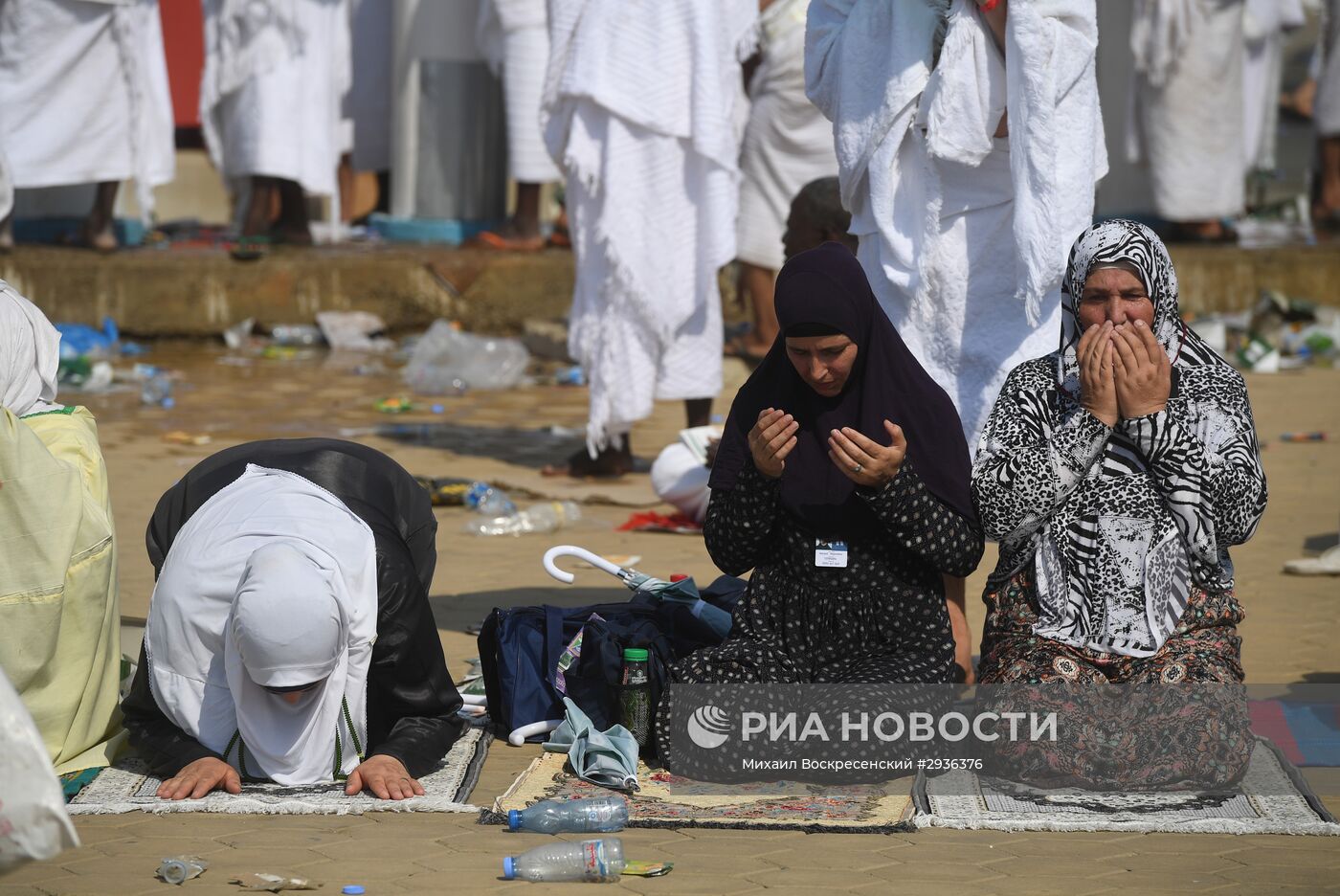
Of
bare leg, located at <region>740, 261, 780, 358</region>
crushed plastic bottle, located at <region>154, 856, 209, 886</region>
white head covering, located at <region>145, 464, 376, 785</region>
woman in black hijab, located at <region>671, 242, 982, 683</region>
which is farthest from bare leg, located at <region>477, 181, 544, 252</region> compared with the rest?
crushed plastic bottle, located at <region>154, 856, 209, 886</region>

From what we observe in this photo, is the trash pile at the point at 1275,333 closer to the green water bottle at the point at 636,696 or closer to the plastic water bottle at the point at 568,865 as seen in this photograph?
the green water bottle at the point at 636,696

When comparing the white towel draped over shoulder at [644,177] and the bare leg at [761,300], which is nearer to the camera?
the white towel draped over shoulder at [644,177]

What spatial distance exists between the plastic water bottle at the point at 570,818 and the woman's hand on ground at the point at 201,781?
25.0 inches

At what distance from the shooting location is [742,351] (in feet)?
34.1

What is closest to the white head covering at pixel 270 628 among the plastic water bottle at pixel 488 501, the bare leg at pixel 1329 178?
the plastic water bottle at pixel 488 501

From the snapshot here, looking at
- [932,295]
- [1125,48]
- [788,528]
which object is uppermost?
[1125,48]

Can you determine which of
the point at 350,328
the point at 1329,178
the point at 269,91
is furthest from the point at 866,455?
the point at 1329,178

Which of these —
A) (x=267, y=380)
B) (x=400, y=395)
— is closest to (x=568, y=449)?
(x=400, y=395)

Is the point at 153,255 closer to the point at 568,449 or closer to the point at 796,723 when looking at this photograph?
the point at 568,449

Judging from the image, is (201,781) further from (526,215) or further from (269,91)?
(526,215)

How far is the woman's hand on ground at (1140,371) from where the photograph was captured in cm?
397

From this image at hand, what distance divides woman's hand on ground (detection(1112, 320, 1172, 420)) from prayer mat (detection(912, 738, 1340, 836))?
823mm

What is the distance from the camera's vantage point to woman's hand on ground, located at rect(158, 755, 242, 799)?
12.8ft

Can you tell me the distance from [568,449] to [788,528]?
435 cm
